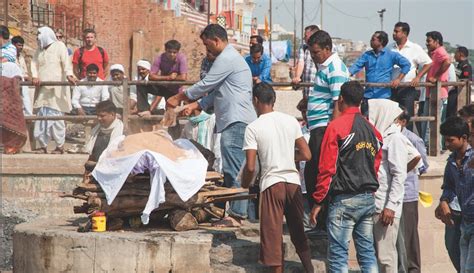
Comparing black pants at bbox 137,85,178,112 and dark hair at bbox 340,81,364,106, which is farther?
black pants at bbox 137,85,178,112

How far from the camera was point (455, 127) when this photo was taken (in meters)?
8.16

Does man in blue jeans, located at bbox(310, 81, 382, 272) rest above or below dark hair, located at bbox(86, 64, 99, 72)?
below

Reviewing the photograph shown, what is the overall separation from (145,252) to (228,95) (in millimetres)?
1706

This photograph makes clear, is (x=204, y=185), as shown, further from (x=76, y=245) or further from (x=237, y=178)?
(x=76, y=245)

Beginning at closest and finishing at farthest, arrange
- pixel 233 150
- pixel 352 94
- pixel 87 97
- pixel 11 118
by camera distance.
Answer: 1. pixel 352 94
2. pixel 233 150
3. pixel 11 118
4. pixel 87 97

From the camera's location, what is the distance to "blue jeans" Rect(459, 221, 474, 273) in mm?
7562

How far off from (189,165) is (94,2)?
24082 mm

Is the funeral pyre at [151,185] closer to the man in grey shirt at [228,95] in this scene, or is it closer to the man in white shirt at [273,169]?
the man in grey shirt at [228,95]

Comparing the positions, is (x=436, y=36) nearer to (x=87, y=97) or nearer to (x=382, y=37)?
(x=382, y=37)

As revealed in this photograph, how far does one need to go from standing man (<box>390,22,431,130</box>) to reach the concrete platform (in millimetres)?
3913

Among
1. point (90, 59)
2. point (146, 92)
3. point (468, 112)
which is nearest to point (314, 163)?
point (468, 112)

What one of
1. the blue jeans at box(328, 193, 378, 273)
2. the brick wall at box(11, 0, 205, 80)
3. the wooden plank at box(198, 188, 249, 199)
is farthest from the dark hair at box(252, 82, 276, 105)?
the brick wall at box(11, 0, 205, 80)

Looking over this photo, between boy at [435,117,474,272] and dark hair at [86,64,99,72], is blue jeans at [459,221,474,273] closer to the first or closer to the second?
boy at [435,117,474,272]

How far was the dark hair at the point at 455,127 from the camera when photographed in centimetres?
814
